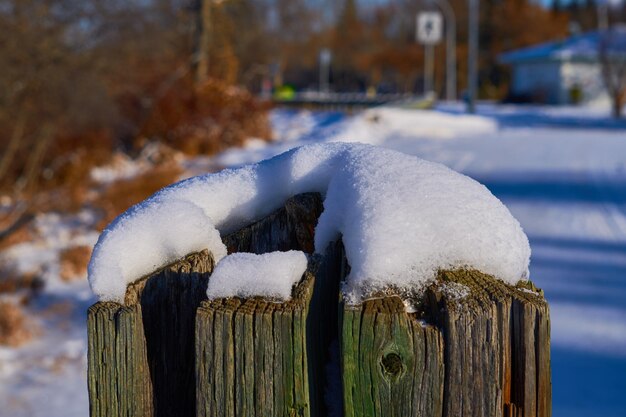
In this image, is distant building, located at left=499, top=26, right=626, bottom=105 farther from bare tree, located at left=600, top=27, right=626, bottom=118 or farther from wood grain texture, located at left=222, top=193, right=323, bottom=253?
wood grain texture, located at left=222, top=193, right=323, bottom=253

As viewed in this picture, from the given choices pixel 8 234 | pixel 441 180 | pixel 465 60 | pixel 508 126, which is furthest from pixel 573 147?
pixel 465 60

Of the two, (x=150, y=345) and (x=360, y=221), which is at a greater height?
(x=360, y=221)

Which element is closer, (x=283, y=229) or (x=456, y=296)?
(x=456, y=296)

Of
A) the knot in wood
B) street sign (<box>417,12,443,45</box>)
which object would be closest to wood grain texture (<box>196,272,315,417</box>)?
the knot in wood

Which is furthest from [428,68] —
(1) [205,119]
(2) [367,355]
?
(2) [367,355]

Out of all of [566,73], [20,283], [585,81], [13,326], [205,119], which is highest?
[566,73]

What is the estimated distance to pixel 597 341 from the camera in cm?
531

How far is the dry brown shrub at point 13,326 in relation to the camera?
6.79 m

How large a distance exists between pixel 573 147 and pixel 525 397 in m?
17.3

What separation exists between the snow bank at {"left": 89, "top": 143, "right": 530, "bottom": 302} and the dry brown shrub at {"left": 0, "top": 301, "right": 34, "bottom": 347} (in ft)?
18.9

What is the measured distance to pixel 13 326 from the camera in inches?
275

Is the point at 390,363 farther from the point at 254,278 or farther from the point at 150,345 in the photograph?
the point at 150,345

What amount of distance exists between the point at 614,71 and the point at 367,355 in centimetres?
3623

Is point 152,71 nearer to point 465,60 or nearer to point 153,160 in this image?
point 153,160
